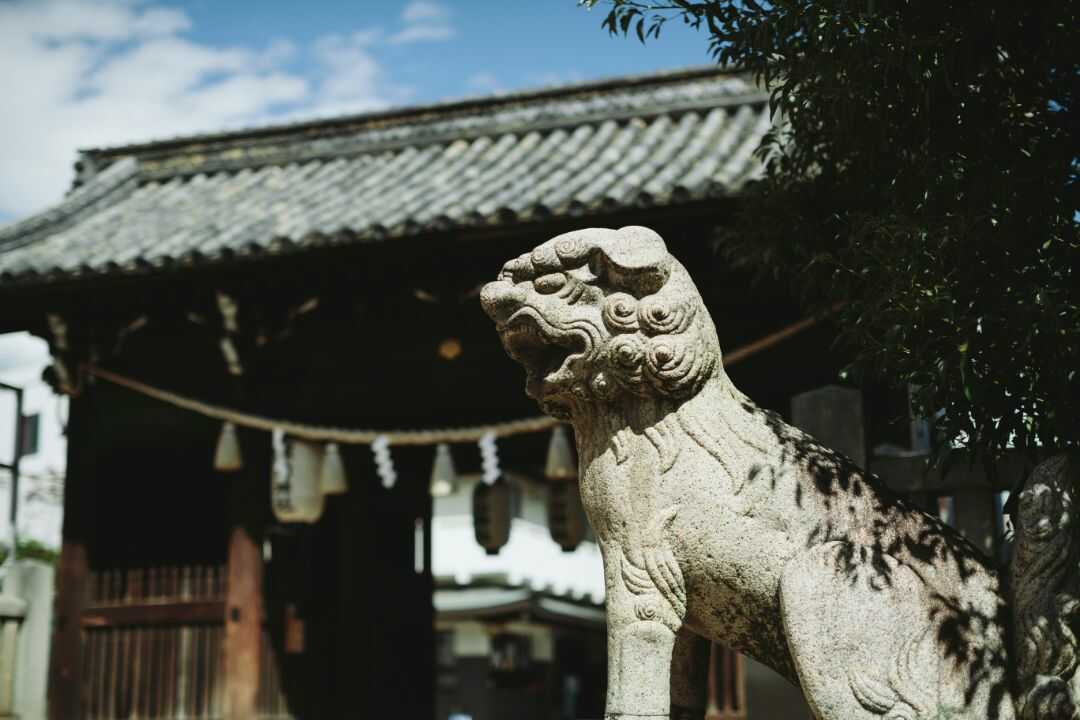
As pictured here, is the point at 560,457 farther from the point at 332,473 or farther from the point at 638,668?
the point at 638,668

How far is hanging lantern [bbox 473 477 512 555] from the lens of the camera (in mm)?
10000

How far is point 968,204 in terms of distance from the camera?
395cm

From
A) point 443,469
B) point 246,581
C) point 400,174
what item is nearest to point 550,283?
point 443,469

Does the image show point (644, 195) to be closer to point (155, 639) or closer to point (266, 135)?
point (155, 639)

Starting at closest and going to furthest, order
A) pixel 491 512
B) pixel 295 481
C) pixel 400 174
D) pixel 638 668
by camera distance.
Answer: pixel 638 668, pixel 295 481, pixel 491 512, pixel 400 174

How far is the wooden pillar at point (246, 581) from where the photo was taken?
30.0 feet

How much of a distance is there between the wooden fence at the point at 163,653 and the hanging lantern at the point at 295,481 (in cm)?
80

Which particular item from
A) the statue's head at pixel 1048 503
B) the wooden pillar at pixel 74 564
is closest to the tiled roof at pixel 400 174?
the wooden pillar at pixel 74 564

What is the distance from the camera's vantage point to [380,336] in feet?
32.1

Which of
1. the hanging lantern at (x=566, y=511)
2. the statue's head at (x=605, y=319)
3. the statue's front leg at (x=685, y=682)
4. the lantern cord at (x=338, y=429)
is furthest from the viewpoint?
the hanging lantern at (x=566, y=511)

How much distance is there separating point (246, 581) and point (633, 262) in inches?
253

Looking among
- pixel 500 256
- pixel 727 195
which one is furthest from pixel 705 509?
pixel 500 256

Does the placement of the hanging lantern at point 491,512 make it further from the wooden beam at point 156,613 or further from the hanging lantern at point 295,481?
the wooden beam at point 156,613

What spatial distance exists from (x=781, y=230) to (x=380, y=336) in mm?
5069
